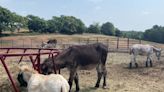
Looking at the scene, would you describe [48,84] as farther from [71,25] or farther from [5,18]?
Answer: [71,25]

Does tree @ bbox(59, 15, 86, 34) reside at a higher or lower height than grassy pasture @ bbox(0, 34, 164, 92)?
higher

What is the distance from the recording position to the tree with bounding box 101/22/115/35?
9519 centimetres

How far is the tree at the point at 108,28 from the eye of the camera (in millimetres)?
95188

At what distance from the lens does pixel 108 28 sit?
319 ft

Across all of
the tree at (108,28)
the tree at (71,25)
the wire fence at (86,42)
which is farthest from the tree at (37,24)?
the wire fence at (86,42)

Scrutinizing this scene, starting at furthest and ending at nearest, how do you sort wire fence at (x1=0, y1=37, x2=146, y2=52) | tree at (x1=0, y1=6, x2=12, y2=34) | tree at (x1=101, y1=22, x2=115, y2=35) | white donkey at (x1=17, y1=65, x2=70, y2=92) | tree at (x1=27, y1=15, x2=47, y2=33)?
1. tree at (x1=101, y1=22, x2=115, y2=35)
2. tree at (x1=27, y1=15, x2=47, y2=33)
3. tree at (x1=0, y1=6, x2=12, y2=34)
4. wire fence at (x1=0, y1=37, x2=146, y2=52)
5. white donkey at (x1=17, y1=65, x2=70, y2=92)

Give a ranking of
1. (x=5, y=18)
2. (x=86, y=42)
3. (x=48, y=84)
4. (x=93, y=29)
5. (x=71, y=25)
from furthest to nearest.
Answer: (x=93, y=29), (x=71, y=25), (x=5, y=18), (x=86, y=42), (x=48, y=84)

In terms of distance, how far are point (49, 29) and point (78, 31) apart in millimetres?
8323

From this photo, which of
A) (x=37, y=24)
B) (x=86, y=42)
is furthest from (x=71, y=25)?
(x=86, y=42)

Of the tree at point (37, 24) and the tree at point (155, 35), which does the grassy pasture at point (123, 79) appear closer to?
the tree at point (155, 35)

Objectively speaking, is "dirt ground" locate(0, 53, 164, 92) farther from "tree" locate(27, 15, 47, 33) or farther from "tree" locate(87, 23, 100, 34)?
"tree" locate(87, 23, 100, 34)

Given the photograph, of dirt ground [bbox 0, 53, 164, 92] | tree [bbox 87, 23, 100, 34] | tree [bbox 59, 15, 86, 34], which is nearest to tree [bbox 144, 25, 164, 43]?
tree [bbox 87, 23, 100, 34]

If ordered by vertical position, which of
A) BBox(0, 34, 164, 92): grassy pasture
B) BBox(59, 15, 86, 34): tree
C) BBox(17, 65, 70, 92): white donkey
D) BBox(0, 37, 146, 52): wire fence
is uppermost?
BBox(59, 15, 86, 34): tree

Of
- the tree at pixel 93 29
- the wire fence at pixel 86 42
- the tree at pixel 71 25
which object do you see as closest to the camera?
the wire fence at pixel 86 42
